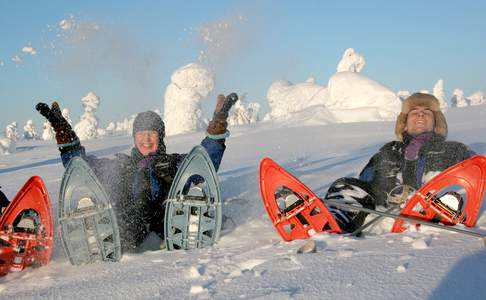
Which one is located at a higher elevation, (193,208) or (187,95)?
(187,95)

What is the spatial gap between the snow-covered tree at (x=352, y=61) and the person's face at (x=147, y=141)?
237 feet

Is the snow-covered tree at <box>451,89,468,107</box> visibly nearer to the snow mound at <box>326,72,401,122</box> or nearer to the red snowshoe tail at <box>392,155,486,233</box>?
the snow mound at <box>326,72,401,122</box>

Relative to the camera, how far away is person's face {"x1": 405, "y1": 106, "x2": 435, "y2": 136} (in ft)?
12.3

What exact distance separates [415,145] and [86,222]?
298 cm

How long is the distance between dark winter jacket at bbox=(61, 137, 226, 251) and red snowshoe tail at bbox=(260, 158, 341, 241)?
66 centimetres

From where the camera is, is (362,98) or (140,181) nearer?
(140,181)

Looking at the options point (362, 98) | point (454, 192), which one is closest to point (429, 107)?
point (454, 192)

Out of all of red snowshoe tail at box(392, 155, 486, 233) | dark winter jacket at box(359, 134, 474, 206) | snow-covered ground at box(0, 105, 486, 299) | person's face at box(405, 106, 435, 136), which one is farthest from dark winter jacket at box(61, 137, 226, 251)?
person's face at box(405, 106, 435, 136)

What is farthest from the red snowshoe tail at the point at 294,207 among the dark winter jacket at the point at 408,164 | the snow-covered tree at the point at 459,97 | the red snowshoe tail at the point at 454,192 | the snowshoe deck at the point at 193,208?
the snow-covered tree at the point at 459,97

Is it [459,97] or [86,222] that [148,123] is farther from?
[459,97]

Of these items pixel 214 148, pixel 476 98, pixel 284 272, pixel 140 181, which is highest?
pixel 214 148

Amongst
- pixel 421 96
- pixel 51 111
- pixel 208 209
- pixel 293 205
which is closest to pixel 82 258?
pixel 208 209

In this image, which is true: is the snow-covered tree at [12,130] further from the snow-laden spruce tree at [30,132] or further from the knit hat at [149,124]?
the knit hat at [149,124]

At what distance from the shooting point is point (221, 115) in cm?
355
